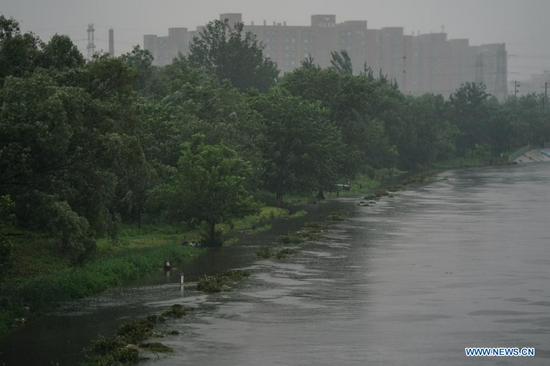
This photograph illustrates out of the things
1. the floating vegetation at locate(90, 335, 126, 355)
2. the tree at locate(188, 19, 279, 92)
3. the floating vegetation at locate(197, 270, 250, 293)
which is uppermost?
the tree at locate(188, 19, 279, 92)

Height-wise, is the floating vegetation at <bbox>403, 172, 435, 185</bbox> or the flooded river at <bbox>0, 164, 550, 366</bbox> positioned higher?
the floating vegetation at <bbox>403, 172, 435, 185</bbox>

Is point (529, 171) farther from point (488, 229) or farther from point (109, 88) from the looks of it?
point (109, 88)

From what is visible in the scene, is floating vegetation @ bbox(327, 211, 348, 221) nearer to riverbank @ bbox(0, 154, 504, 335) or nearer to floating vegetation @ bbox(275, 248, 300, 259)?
riverbank @ bbox(0, 154, 504, 335)

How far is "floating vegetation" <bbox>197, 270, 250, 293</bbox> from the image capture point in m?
45.8

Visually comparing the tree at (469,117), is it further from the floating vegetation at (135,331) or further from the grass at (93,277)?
the floating vegetation at (135,331)

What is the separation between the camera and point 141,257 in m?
51.7

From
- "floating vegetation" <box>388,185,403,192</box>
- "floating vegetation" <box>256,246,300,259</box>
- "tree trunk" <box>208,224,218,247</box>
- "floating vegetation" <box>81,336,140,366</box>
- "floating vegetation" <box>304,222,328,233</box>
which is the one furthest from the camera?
"floating vegetation" <box>388,185,403,192</box>

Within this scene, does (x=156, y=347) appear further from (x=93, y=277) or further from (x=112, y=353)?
(x=93, y=277)

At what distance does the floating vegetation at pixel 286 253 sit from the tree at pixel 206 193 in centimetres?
421

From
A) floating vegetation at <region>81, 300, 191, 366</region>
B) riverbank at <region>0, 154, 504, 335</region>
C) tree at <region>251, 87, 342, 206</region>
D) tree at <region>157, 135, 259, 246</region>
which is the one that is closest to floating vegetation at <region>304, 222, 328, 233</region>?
riverbank at <region>0, 154, 504, 335</region>

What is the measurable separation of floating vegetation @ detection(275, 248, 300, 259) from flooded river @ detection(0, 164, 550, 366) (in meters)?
0.70

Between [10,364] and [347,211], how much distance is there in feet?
182

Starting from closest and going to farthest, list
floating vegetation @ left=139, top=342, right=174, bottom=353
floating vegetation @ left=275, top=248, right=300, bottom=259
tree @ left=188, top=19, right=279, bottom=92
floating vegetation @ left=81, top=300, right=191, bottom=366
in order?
floating vegetation @ left=81, top=300, right=191, bottom=366 < floating vegetation @ left=139, top=342, right=174, bottom=353 < floating vegetation @ left=275, top=248, right=300, bottom=259 < tree @ left=188, top=19, right=279, bottom=92

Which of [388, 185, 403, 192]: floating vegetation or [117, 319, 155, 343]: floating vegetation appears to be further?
[388, 185, 403, 192]: floating vegetation
